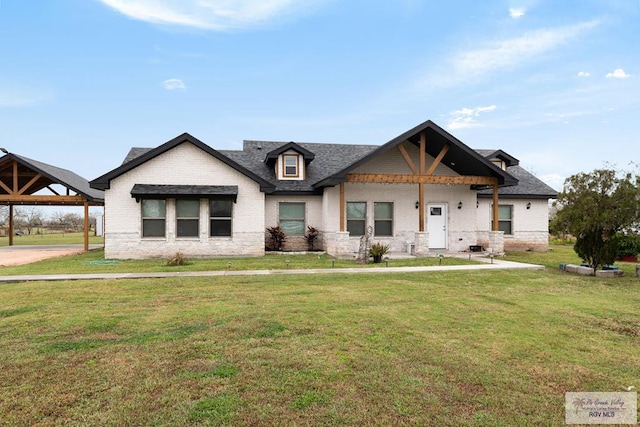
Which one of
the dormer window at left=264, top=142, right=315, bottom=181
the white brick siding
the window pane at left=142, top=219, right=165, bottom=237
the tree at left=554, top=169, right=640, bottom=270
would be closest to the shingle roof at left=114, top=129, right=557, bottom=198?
the dormer window at left=264, top=142, right=315, bottom=181

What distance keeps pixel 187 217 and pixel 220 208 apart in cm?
153

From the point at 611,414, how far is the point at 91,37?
22.8 m

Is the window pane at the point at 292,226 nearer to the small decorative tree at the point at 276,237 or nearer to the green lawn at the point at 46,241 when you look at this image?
the small decorative tree at the point at 276,237

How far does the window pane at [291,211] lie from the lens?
1752cm

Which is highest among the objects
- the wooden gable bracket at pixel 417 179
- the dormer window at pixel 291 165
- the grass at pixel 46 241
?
the dormer window at pixel 291 165

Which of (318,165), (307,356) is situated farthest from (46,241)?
(307,356)

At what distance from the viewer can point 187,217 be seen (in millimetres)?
15438

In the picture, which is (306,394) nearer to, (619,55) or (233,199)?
(233,199)

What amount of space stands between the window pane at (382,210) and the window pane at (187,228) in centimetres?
881

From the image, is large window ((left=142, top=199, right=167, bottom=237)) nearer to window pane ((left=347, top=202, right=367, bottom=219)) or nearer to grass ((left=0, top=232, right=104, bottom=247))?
window pane ((left=347, top=202, right=367, bottom=219))

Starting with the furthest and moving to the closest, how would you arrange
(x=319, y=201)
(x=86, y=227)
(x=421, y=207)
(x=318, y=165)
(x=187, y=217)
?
(x=318, y=165) < (x=86, y=227) < (x=319, y=201) < (x=421, y=207) < (x=187, y=217)

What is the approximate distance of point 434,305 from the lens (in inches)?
268

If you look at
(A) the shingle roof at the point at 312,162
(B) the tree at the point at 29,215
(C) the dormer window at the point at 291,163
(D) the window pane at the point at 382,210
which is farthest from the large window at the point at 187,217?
(B) the tree at the point at 29,215

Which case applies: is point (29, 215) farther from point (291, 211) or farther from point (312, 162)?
point (291, 211)
